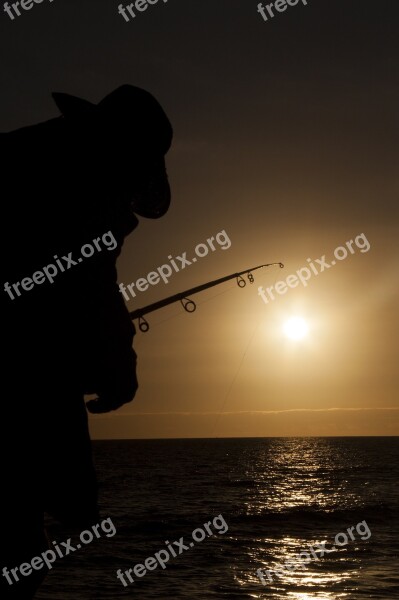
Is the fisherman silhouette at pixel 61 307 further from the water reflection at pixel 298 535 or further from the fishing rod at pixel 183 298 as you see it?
the water reflection at pixel 298 535

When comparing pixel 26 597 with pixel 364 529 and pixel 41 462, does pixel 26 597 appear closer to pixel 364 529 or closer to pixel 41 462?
pixel 41 462

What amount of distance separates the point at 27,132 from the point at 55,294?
1.18ft

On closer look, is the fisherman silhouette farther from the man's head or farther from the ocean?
the ocean

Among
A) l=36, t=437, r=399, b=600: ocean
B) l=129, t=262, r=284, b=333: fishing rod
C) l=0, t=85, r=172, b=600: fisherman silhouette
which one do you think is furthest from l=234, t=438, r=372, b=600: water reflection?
l=0, t=85, r=172, b=600: fisherman silhouette

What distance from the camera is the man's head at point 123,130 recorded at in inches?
68.6

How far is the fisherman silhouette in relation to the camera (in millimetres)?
1624

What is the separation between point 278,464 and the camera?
104250mm

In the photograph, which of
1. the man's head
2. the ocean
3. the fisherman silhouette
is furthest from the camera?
the ocean

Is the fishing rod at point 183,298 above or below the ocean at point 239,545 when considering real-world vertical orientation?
above

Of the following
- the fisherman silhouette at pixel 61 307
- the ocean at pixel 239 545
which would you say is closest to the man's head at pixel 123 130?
the fisherman silhouette at pixel 61 307

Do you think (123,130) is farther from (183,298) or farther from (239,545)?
(239,545)

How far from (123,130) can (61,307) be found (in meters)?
0.43

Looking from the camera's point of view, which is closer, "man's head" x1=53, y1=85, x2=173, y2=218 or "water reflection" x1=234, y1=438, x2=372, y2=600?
"man's head" x1=53, y1=85, x2=173, y2=218

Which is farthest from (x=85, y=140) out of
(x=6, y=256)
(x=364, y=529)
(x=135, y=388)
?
(x=364, y=529)
